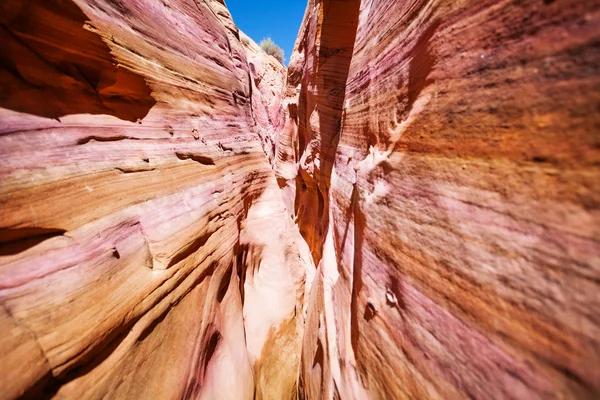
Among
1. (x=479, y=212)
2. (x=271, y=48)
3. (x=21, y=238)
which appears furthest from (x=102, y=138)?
(x=271, y=48)

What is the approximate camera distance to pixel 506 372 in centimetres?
79

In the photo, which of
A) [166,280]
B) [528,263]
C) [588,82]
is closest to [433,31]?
[588,82]

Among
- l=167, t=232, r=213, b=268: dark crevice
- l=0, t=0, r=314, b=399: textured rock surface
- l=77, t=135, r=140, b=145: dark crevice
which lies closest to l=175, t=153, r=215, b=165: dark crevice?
l=0, t=0, r=314, b=399: textured rock surface

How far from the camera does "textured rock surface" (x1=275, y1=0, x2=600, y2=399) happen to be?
0.66 metres

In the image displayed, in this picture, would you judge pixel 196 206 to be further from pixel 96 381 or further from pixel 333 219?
pixel 333 219

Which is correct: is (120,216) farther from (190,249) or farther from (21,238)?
(190,249)

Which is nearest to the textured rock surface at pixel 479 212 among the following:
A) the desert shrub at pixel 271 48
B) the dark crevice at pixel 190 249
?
the dark crevice at pixel 190 249

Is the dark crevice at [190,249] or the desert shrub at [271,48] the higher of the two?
the desert shrub at [271,48]

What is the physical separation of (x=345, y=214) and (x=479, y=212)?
164 centimetres

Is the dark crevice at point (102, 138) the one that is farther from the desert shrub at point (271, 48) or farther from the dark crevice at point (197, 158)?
the desert shrub at point (271, 48)

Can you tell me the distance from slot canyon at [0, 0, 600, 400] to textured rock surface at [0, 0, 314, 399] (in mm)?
13

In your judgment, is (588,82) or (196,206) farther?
(196,206)

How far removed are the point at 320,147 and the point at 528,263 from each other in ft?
14.1

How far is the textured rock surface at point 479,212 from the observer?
2.17ft
